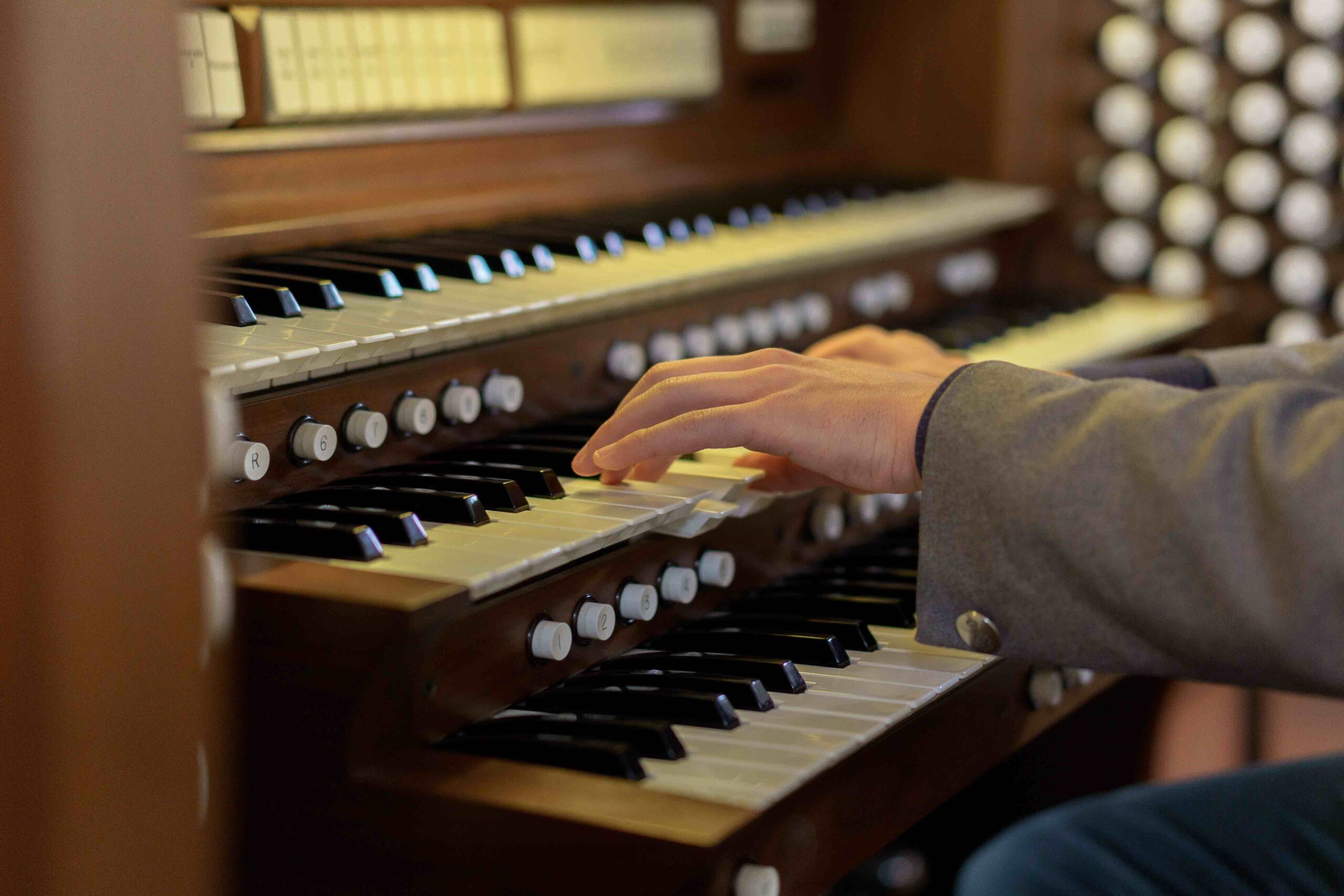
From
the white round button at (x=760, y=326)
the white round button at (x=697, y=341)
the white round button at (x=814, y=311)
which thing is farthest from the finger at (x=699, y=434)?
the white round button at (x=814, y=311)

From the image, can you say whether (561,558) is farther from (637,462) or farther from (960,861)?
(960,861)

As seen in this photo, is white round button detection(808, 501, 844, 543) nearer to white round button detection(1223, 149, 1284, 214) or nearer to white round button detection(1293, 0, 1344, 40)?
white round button detection(1223, 149, 1284, 214)

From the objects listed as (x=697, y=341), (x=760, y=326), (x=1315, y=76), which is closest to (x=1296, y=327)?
(x=1315, y=76)

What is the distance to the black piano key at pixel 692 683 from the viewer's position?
1198 mm

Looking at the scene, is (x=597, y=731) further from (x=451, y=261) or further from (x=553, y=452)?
(x=451, y=261)

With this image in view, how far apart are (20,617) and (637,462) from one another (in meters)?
0.53

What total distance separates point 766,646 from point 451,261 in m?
0.57

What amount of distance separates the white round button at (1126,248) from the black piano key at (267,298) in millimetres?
1877

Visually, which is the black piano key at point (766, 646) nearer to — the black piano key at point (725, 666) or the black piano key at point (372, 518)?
the black piano key at point (725, 666)

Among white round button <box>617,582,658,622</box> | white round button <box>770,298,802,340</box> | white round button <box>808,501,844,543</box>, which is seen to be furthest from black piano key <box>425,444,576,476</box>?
white round button <box>770,298,802,340</box>

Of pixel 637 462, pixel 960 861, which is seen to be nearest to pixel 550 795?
pixel 637 462

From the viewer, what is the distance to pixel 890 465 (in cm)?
118

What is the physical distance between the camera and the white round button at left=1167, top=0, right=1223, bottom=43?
2.58m

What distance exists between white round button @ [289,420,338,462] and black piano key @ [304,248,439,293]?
25 centimetres
